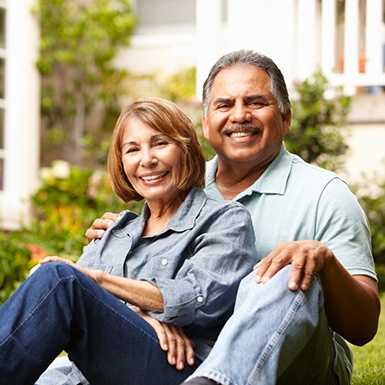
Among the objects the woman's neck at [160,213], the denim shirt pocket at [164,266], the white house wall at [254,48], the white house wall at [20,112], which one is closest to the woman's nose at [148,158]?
the woman's neck at [160,213]

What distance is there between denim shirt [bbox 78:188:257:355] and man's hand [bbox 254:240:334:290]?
0.17 metres

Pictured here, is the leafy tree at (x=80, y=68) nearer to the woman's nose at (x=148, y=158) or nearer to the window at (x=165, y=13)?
the window at (x=165, y=13)

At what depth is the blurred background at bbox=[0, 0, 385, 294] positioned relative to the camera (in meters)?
6.45

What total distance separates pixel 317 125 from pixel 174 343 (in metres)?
4.28

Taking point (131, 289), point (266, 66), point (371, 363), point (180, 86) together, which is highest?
point (180, 86)

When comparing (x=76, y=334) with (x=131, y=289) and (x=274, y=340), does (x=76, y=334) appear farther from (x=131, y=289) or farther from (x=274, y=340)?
(x=274, y=340)

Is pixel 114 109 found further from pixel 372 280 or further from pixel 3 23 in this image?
pixel 372 280

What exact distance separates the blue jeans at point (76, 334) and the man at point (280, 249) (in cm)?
25

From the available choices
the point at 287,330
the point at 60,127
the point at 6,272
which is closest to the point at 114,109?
the point at 60,127

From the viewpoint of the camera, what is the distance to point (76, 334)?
2.38 metres

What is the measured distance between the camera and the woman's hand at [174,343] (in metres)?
2.41

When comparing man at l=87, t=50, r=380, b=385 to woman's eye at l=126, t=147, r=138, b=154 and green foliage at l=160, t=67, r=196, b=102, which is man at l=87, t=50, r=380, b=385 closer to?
woman's eye at l=126, t=147, r=138, b=154

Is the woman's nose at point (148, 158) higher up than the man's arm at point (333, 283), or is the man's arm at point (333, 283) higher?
the woman's nose at point (148, 158)

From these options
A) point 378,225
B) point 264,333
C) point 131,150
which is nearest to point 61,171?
point 378,225
